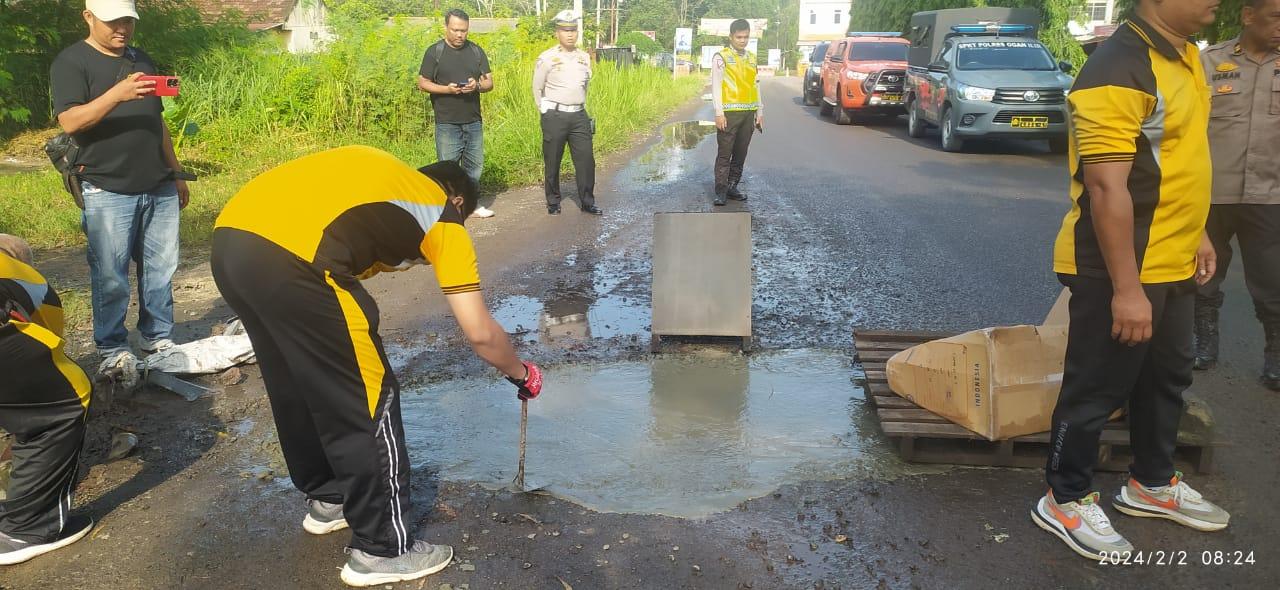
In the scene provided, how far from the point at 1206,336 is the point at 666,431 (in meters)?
2.96

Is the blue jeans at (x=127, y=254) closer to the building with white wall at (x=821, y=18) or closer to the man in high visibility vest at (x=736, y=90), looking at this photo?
the man in high visibility vest at (x=736, y=90)

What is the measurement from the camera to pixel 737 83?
29.9 feet

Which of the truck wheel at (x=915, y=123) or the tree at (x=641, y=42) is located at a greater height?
the tree at (x=641, y=42)

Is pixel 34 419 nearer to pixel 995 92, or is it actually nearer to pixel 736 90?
pixel 736 90

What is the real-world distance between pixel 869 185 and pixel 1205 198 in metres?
8.38

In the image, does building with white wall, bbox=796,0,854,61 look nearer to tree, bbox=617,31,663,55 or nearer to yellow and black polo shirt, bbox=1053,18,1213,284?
tree, bbox=617,31,663,55

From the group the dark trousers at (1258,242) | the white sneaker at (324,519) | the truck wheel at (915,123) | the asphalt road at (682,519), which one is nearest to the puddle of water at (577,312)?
the asphalt road at (682,519)

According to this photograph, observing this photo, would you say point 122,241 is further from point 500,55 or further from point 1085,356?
point 500,55

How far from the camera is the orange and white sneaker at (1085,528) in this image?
3045 mm

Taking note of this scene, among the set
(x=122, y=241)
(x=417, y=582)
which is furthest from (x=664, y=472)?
(x=122, y=241)

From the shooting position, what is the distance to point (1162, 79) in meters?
2.71

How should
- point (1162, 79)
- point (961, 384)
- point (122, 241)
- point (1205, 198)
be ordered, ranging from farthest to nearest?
point (122, 241) → point (961, 384) → point (1205, 198) → point (1162, 79)

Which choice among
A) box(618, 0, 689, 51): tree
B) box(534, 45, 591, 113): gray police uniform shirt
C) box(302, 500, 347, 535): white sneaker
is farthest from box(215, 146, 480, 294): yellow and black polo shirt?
box(618, 0, 689, 51): tree

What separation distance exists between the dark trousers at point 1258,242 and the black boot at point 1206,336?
0.79 feet
